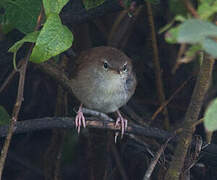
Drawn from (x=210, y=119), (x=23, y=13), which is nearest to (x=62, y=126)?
(x=23, y=13)

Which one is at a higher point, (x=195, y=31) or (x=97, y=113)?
(x=195, y=31)

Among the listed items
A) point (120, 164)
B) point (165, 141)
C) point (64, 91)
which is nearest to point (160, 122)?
point (120, 164)

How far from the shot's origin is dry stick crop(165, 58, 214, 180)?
2631 mm

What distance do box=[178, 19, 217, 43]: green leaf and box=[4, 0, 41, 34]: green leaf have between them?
4.86 feet

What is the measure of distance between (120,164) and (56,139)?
32.8 inches

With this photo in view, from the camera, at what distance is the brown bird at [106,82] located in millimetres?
4230

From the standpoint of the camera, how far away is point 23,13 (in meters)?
3.01

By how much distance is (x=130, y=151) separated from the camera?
156 inches

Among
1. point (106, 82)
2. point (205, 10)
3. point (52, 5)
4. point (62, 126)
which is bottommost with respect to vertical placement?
point (106, 82)

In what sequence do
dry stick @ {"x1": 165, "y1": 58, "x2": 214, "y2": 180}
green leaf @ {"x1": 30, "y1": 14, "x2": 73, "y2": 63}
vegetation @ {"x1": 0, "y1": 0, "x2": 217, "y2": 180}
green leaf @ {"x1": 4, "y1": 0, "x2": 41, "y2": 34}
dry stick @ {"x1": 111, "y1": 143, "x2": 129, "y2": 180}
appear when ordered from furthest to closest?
dry stick @ {"x1": 111, "y1": 143, "x2": 129, "y2": 180}
green leaf @ {"x1": 4, "y1": 0, "x2": 41, "y2": 34}
vegetation @ {"x1": 0, "y1": 0, "x2": 217, "y2": 180}
dry stick @ {"x1": 165, "y1": 58, "x2": 214, "y2": 180}
green leaf @ {"x1": 30, "y1": 14, "x2": 73, "y2": 63}

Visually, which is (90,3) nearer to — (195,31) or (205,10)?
(205,10)

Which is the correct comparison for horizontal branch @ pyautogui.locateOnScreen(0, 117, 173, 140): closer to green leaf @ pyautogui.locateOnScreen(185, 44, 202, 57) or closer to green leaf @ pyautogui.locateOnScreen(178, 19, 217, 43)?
green leaf @ pyautogui.locateOnScreen(185, 44, 202, 57)

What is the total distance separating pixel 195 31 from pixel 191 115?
112 cm

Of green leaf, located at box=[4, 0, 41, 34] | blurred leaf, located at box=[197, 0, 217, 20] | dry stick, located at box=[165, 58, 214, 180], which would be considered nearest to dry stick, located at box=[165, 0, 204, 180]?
dry stick, located at box=[165, 58, 214, 180]
